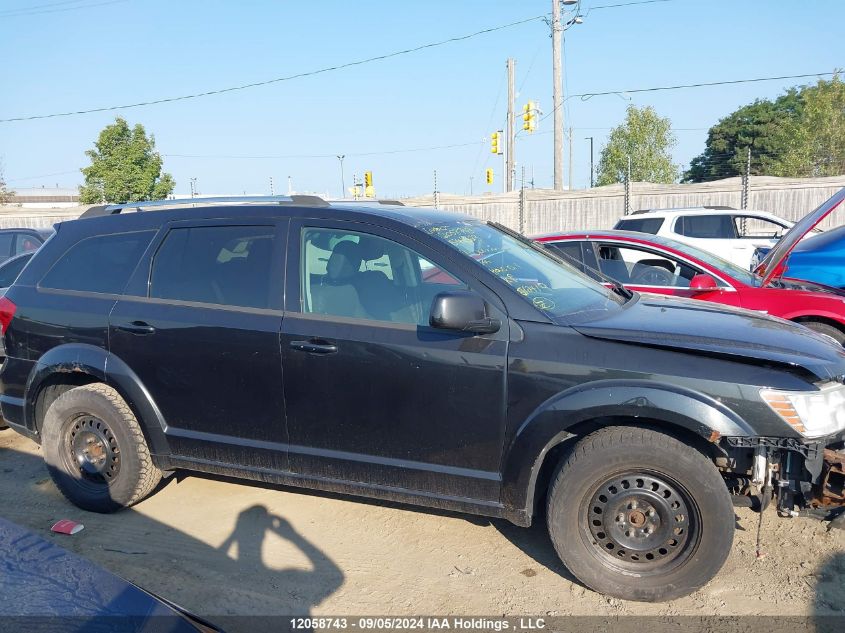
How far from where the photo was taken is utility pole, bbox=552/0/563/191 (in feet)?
73.3

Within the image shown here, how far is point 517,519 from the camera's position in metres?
3.40

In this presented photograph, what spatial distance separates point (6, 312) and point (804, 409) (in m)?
4.75

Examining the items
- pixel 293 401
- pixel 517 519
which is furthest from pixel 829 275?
pixel 293 401

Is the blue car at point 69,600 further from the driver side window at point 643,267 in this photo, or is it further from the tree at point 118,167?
the tree at point 118,167

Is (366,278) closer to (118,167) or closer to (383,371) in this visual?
(383,371)

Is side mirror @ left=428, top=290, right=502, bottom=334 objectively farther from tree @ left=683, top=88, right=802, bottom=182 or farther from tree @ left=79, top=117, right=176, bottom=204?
tree @ left=683, top=88, right=802, bottom=182

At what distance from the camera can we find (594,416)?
318 cm

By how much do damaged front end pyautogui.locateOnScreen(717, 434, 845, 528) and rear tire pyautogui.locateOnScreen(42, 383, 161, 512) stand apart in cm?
336

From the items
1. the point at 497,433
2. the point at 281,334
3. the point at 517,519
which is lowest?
the point at 517,519

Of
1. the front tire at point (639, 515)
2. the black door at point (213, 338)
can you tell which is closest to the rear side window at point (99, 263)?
the black door at point (213, 338)

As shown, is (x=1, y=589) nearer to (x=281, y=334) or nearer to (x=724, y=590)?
(x=281, y=334)

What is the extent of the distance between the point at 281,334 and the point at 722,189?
18.6 meters

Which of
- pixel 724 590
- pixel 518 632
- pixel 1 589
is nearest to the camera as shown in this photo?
pixel 1 589

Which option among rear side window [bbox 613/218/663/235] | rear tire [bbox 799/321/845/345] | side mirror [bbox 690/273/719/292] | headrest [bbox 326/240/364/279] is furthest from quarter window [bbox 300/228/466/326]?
rear side window [bbox 613/218/663/235]
